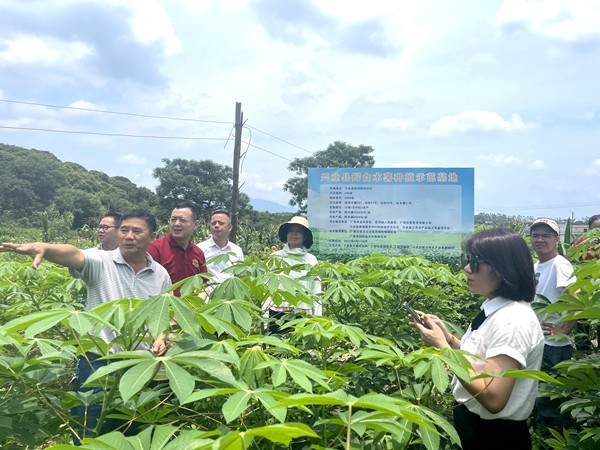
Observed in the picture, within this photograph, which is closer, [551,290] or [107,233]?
[551,290]

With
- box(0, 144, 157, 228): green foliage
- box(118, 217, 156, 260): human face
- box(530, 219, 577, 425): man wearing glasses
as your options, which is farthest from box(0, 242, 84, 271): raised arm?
box(0, 144, 157, 228): green foliage

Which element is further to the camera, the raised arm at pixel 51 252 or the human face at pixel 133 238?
the human face at pixel 133 238

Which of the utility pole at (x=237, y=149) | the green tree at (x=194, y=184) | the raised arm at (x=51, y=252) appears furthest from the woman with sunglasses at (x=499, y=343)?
the green tree at (x=194, y=184)

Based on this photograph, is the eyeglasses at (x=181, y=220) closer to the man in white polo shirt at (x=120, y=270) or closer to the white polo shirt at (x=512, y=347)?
the man in white polo shirt at (x=120, y=270)

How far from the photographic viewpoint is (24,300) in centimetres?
313

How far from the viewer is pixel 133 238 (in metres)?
2.31

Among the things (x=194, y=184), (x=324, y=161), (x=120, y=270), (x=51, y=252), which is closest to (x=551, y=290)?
(x=120, y=270)

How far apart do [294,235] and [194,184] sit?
89.4ft

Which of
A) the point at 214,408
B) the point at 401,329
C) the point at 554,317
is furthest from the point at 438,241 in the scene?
the point at 214,408

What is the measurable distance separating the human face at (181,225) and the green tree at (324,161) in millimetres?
20023

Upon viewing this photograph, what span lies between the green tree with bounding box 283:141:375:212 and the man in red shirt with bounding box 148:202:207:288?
20.0 m

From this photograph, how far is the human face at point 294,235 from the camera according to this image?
3865mm

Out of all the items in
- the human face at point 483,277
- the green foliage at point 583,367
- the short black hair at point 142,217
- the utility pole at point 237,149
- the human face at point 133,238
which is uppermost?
the utility pole at point 237,149

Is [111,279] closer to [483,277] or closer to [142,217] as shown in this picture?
[142,217]
